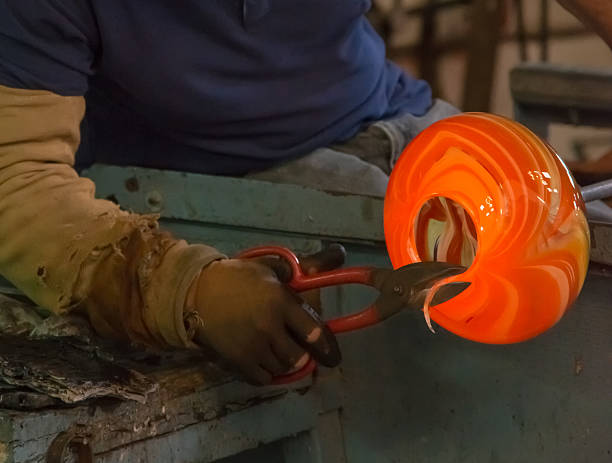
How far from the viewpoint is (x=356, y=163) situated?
3.98ft

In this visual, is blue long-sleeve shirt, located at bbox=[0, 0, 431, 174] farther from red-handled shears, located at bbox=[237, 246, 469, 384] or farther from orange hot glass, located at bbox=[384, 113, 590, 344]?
orange hot glass, located at bbox=[384, 113, 590, 344]

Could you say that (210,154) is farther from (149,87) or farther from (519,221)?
(519,221)

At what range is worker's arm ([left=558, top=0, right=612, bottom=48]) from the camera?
3.36ft

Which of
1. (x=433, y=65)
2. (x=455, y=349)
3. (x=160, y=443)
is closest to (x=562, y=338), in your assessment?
(x=455, y=349)

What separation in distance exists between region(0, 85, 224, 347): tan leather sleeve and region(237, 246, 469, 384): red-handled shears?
84 mm

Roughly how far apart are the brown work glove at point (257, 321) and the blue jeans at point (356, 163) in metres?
0.31

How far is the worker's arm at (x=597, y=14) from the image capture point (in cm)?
102

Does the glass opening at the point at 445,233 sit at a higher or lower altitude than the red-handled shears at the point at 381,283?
higher

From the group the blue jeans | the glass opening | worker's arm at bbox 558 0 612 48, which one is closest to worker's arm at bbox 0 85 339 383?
the glass opening

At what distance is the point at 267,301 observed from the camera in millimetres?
812

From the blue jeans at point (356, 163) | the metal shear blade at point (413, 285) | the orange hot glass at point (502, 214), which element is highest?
the orange hot glass at point (502, 214)

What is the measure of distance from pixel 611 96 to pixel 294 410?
0.78 meters

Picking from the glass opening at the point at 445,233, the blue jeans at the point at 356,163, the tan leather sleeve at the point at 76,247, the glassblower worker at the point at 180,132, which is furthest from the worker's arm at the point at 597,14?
the tan leather sleeve at the point at 76,247

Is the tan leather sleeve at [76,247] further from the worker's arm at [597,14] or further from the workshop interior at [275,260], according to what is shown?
the worker's arm at [597,14]
